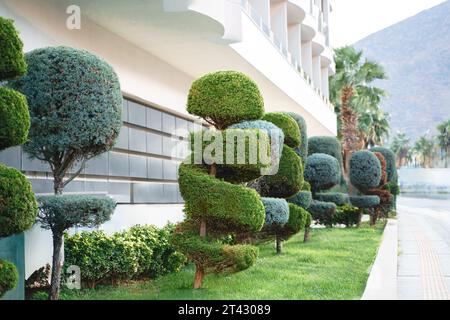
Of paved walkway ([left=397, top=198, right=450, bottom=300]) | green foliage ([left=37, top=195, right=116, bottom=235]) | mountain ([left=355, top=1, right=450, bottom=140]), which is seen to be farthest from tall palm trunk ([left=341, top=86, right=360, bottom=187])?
mountain ([left=355, top=1, right=450, bottom=140])

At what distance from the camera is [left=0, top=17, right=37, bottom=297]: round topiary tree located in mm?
6016

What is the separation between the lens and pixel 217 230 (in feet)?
30.4

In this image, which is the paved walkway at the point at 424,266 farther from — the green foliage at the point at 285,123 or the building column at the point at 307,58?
the building column at the point at 307,58

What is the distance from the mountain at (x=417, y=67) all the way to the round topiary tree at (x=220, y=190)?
141m

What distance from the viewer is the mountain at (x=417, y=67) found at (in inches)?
5842

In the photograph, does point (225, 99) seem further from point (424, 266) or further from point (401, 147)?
point (401, 147)

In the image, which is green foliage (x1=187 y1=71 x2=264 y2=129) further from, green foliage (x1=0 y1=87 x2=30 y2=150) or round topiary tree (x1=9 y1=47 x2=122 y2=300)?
green foliage (x1=0 y1=87 x2=30 y2=150)

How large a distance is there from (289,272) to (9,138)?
21.3 feet

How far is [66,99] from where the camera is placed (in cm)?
791

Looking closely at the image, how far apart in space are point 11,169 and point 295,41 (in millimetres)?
22452

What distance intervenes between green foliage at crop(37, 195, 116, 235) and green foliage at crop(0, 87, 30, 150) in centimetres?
146

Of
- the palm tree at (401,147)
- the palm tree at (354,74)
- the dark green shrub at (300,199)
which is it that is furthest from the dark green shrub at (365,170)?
the palm tree at (401,147)

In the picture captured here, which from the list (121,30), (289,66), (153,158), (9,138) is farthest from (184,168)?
(289,66)
